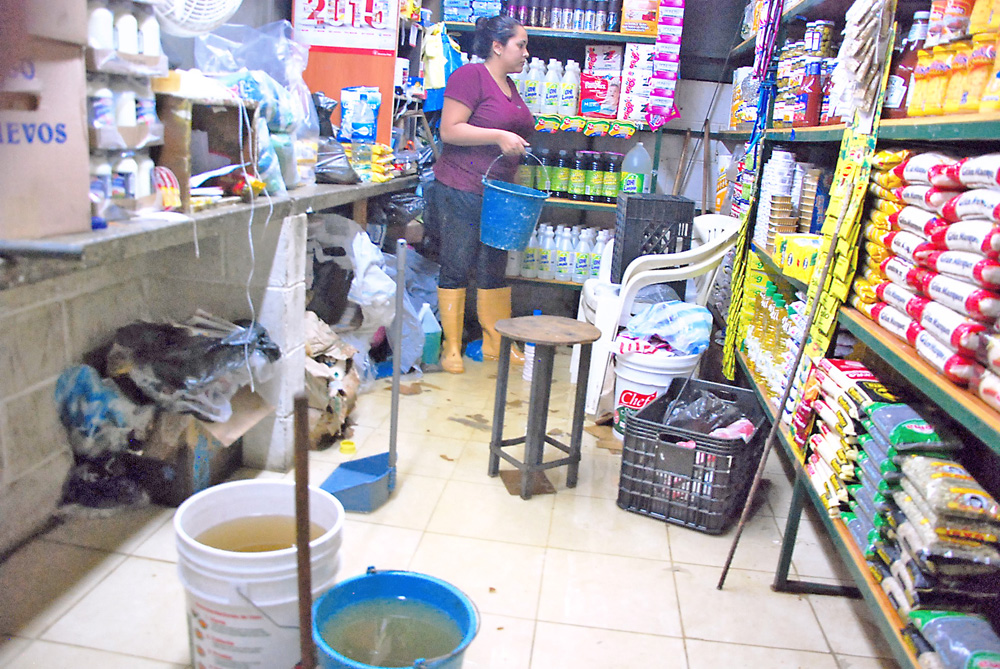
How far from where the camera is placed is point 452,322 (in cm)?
436

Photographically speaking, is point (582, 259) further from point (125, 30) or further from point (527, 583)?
point (125, 30)

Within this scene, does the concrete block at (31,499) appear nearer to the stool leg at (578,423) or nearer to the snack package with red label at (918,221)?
the stool leg at (578,423)

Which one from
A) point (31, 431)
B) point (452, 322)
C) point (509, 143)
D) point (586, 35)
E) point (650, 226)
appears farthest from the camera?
point (586, 35)

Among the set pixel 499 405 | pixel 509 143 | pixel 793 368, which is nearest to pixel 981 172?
pixel 793 368

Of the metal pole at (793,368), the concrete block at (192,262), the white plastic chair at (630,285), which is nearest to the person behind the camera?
the metal pole at (793,368)

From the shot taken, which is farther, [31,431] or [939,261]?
[31,431]

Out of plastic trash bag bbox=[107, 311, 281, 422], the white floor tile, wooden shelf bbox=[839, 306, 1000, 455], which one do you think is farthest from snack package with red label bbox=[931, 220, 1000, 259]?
plastic trash bag bbox=[107, 311, 281, 422]

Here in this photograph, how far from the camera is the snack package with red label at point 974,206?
150 cm

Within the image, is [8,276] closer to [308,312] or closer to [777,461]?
[308,312]

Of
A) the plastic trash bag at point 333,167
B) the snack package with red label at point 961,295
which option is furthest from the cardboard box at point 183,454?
the snack package with red label at point 961,295

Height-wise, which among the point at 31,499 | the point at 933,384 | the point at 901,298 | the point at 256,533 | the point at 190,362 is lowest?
the point at 31,499

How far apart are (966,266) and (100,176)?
2.04 m

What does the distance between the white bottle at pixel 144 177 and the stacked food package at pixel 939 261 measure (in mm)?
1997

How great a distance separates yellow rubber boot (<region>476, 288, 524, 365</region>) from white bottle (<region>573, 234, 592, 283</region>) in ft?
1.88
